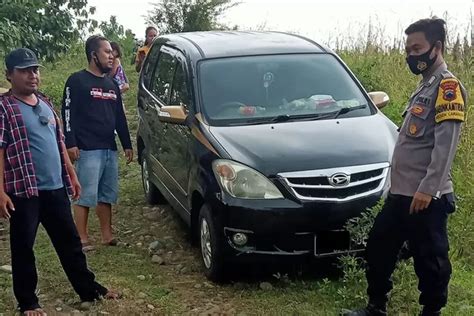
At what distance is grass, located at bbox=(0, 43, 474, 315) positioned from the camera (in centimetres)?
480

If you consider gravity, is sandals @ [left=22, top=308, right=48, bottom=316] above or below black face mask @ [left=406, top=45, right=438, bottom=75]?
below

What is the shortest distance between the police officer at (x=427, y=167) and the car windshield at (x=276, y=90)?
1.60 metres

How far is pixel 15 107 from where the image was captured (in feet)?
14.2

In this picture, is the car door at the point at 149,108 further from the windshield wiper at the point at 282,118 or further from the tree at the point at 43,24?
the windshield wiper at the point at 282,118

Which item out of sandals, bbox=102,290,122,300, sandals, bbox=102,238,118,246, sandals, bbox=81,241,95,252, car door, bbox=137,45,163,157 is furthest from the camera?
car door, bbox=137,45,163,157

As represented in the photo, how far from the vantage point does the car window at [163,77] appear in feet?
22.3

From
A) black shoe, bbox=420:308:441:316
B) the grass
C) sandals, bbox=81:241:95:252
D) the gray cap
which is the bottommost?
sandals, bbox=81:241:95:252

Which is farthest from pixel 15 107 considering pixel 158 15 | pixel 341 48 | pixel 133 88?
pixel 158 15

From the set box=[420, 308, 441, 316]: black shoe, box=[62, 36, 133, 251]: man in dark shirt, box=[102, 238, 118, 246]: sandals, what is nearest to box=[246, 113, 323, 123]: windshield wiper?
box=[62, 36, 133, 251]: man in dark shirt

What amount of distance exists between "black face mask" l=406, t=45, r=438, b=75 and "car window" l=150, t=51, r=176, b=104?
119 inches

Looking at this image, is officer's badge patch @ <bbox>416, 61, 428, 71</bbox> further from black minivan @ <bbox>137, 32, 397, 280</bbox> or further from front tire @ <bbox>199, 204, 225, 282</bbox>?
front tire @ <bbox>199, 204, 225, 282</bbox>

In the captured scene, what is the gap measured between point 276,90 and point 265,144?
2.87 feet

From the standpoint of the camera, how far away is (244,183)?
503cm

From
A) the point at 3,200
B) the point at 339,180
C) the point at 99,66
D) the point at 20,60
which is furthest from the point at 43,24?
the point at 339,180
